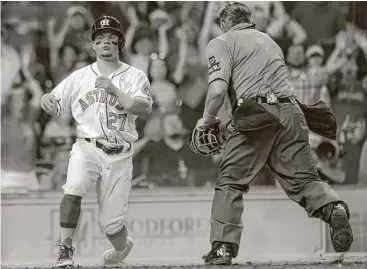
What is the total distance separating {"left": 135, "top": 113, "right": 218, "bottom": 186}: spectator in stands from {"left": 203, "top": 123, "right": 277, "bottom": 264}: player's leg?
3.27 meters

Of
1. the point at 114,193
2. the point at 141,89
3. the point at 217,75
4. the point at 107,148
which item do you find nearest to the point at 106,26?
the point at 141,89

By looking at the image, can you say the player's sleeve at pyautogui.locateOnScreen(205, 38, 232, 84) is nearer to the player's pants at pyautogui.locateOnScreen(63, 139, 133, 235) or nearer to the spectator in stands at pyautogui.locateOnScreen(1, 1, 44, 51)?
the player's pants at pyautogui.locateOnScreen(63, 139, 133, 235)

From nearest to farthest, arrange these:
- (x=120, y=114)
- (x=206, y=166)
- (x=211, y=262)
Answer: (x=211, y=262) < (x=120, y=114) < (x=206, y=166)

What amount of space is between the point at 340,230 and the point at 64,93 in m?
2.23

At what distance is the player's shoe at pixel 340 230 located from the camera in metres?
5.77

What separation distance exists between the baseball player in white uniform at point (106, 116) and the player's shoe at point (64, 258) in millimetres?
263

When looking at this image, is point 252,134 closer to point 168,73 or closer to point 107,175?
point 107,175

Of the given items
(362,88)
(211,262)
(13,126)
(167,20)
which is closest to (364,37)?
(362,88)

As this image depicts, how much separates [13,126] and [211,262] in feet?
13.9

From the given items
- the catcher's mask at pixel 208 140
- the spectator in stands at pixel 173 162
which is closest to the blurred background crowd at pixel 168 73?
the spectator in stands at pixel 173 162

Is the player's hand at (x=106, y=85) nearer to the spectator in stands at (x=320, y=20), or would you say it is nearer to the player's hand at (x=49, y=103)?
the player's hand at (x=49, y=103)

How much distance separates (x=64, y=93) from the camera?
6.48 meters

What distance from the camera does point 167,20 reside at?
9.67 metres

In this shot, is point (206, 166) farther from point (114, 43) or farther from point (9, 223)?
point (114, 43)
